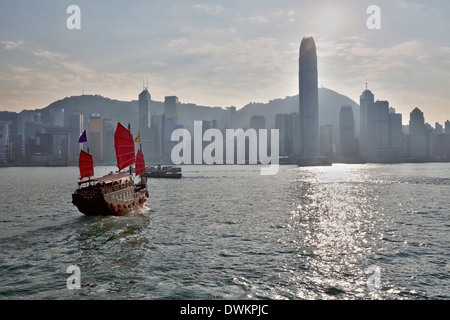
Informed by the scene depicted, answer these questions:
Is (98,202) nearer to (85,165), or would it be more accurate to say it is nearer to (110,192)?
(110,192)

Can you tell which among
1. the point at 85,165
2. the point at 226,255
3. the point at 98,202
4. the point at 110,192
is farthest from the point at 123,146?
the point at 226,255

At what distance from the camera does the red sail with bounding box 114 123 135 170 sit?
5134 cm

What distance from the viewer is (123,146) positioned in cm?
5322

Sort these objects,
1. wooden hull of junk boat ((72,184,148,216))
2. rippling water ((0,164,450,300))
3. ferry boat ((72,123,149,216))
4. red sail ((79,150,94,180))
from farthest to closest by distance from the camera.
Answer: red sail ((79,150,94,180)) → ferry boat ((72,123,149,216)) → wooden hull of junk boat ((72,184,148,216)) → rippling water ((0,164,450,300))

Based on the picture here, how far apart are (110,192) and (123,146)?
41.3 ft

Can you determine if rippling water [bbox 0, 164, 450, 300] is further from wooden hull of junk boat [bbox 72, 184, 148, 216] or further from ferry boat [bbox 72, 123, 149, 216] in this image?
ferry boat [bbox 72, 123, 149, 216]

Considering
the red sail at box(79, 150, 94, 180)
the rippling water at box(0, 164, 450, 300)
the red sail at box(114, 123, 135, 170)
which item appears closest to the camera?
the rippling water at box(0, 164, 450, 300)

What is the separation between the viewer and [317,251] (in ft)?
89.2

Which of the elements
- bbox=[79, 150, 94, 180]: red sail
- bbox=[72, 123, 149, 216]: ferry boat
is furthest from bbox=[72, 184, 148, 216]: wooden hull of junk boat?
bbox=[79, 150, 94, 180]: red sail

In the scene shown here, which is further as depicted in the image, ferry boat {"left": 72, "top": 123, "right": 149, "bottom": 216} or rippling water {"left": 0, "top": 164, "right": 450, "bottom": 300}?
ferry boat {"left": 72, "top": 123, "right": 149, "bottom": 216}

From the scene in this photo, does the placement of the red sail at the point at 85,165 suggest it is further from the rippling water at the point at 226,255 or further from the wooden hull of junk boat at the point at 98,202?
the rippling water at the point at 226,255
